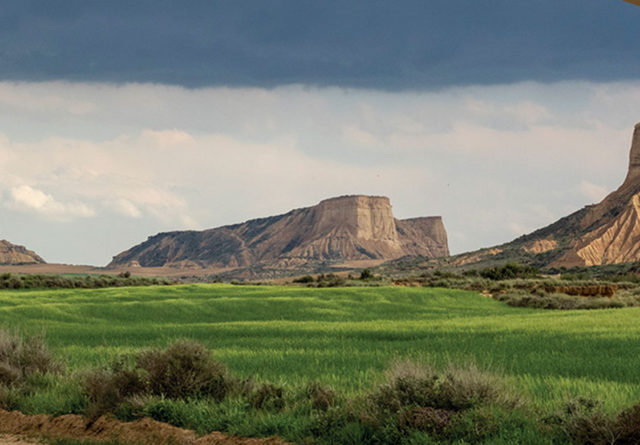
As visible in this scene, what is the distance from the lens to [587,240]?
10838 centimetres

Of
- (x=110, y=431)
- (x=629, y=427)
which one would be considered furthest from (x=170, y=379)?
(x=629, y=427)

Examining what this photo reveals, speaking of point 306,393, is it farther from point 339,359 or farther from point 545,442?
point 339,359

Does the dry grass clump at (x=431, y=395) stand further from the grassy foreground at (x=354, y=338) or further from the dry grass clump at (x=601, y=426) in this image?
the dry grass clump at (x=601, y=426)

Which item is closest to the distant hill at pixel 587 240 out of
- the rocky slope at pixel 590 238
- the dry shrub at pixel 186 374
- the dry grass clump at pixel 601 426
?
the rocky slope at pixel 590 238

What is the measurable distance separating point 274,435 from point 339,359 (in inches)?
255

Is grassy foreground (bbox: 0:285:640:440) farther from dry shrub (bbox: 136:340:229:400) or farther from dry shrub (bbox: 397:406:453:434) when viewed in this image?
dry shrub (bbox: 136:340:229:400)

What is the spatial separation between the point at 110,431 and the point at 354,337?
12481 millimetres

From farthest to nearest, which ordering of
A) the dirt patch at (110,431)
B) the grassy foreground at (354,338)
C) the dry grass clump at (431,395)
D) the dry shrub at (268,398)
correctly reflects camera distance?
the grassy foreground at (354,338) → the dry shrub at (268,398) → the dirt patch at (110,431) → the dry grass clump at (431,395)

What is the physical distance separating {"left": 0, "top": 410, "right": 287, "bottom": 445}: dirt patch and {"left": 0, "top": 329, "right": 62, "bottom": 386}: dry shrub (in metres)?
1.98

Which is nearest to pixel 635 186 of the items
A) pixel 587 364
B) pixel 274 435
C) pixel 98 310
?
pixel 98 310

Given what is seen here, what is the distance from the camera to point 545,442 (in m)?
7.15

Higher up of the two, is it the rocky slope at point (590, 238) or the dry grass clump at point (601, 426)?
the rocky slope at point (590, 238)

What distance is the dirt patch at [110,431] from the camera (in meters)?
8.59

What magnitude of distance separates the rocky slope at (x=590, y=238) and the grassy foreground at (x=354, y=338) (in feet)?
225
